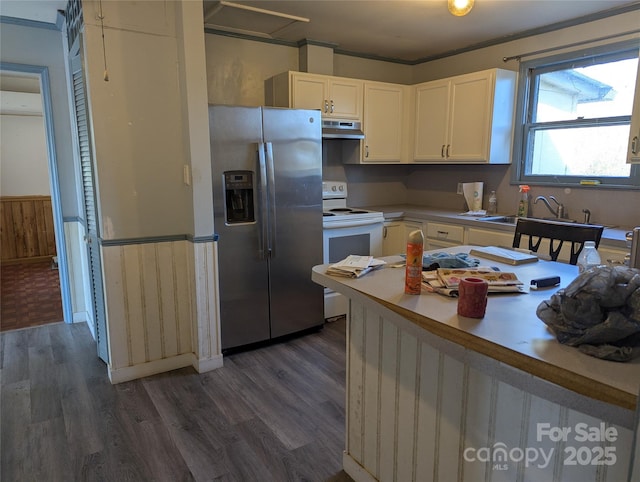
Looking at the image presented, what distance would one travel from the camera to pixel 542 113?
3588mm

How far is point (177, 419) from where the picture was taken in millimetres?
2316

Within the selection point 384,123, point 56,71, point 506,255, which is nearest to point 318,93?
point 384,123

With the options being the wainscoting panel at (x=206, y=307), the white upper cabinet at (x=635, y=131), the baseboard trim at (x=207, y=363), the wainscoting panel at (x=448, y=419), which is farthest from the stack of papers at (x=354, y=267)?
the baseboard trim at (x=207, y=363)

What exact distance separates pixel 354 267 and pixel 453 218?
2186 millimetres

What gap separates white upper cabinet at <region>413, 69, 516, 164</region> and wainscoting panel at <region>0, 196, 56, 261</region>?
218 inches

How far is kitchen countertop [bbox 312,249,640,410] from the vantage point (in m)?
0.86

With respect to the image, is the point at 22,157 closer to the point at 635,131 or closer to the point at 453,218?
the point at 453,218

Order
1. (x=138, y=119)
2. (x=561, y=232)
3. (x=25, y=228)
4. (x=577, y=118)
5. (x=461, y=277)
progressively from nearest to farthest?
(x=461, y=277), (x=561, y=232), (x=138, y=119), (x=577, y=118), (x=25, y=228)

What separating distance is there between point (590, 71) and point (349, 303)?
Answer: 2932mm

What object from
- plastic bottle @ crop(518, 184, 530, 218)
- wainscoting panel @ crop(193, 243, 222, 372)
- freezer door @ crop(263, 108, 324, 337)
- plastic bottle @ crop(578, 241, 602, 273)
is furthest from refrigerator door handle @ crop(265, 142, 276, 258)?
plastic bottle @ crop(518, 184, 530, 218)

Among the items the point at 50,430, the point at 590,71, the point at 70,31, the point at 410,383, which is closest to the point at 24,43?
the point at 70,31

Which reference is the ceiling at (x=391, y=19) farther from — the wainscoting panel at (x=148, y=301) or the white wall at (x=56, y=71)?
the wainscoting panel at (x=148, y=301)

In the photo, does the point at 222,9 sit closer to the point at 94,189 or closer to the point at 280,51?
the point at 280,51

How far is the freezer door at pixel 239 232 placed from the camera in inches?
113
